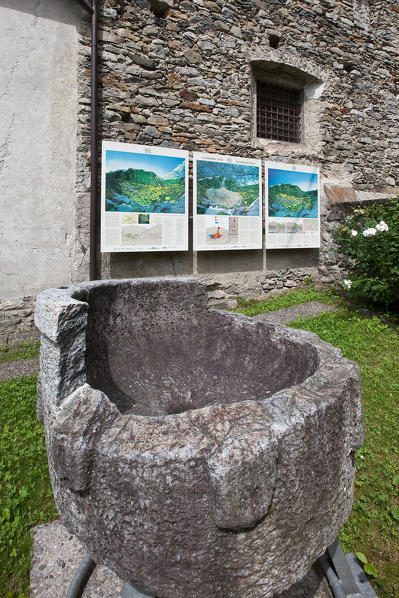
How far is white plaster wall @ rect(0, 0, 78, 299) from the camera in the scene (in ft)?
13.4

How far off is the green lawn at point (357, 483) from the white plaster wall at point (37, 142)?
1.79 m

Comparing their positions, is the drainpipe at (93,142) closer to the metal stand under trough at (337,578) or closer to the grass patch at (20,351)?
the grass patch at (20,351)

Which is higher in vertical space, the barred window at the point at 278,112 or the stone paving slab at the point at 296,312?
the barred window at the point at 278,112

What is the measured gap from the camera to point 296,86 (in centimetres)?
631

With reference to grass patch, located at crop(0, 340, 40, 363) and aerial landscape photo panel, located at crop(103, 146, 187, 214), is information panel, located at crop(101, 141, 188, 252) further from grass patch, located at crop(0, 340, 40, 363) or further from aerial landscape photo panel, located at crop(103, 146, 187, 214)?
grass patch, located at crop(0, 340, 40, 363)

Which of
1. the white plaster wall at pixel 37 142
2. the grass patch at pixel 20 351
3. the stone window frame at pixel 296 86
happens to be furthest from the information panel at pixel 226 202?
the grass patch at pixel 20 351

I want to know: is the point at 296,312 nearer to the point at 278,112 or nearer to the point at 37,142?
the point at 278,112

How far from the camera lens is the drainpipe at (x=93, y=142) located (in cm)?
437

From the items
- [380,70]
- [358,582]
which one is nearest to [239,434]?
[358,582]

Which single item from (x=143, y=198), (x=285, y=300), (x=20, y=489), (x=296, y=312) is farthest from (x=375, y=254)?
(x=20, y=489)

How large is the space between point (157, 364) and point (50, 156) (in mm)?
3383

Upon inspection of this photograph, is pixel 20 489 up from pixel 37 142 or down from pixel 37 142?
down

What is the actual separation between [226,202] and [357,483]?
13.9 feet

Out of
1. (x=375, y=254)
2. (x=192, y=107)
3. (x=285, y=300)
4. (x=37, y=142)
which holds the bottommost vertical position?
(x=285, y=300)
